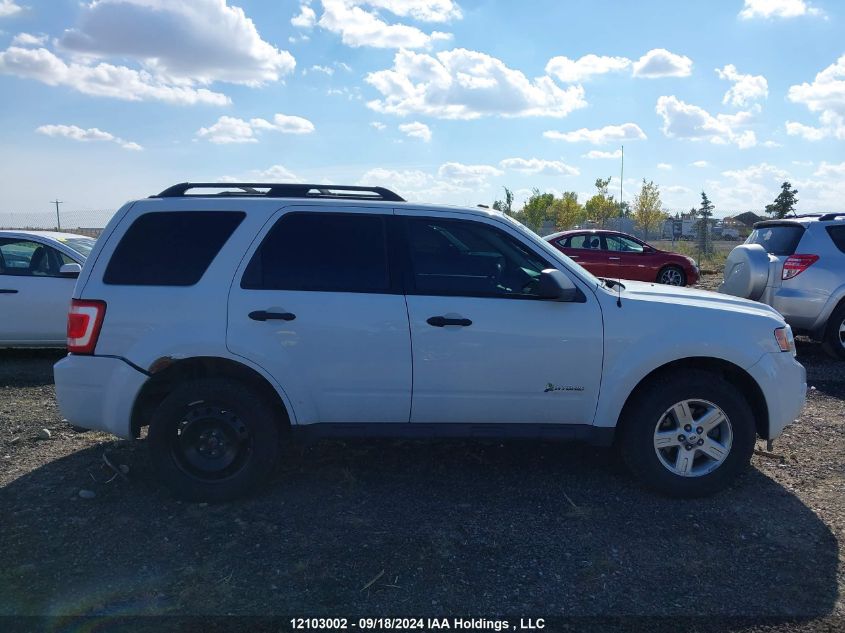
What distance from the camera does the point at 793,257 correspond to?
841 cm

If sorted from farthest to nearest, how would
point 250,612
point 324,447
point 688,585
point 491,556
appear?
point 324,447
point 491,556
point 688,585
point 250,612

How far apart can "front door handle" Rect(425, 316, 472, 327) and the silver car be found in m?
5.76

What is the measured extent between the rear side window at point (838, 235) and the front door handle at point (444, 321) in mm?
6393

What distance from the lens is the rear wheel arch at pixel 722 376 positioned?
4430mm

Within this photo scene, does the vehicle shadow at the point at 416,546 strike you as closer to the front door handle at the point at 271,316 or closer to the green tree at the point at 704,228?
the front door handle at the point at 271,316

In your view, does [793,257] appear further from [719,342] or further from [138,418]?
[138,418]

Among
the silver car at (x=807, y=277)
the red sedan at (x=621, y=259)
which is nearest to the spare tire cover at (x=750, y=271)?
the silver car at (x=807, y=277)

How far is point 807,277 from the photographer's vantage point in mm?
8328

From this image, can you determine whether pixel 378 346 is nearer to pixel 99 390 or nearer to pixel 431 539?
pixel 431 539

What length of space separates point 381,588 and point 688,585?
152 centimetres

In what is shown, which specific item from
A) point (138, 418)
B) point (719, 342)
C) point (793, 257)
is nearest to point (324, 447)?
point (138, 418)

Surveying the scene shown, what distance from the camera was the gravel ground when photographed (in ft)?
10.8

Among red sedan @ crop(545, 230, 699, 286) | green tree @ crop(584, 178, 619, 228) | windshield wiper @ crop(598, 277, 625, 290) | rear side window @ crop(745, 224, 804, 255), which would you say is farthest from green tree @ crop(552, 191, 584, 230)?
windshield wiper @ crop(598, 277, 625, 290)

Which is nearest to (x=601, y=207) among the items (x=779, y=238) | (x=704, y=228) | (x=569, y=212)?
(x=569, y=212)
